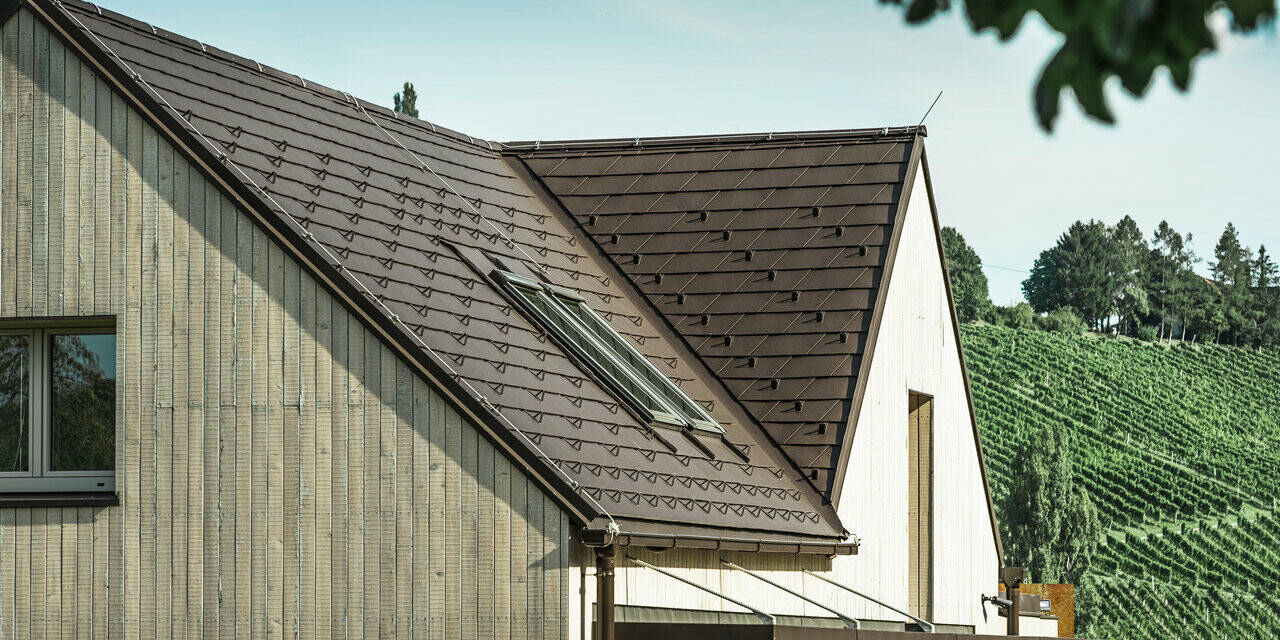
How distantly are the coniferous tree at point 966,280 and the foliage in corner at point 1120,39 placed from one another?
132 metres

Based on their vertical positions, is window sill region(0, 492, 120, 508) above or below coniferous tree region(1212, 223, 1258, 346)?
below

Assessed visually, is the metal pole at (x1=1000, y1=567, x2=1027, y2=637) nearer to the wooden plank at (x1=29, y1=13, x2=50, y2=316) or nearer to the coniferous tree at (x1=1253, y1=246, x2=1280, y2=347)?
the wooden plank at (x1=29, y1=13, x2=50, y2=316)

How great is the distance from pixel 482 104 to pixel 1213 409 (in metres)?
72.6

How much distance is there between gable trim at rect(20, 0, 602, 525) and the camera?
404 inches

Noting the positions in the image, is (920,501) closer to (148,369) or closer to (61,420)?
(148,369)

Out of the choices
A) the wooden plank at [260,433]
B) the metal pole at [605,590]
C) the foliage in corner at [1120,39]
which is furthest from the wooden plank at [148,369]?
the foliage in corner at [1120,39]

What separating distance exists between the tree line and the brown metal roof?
119955 millimetres

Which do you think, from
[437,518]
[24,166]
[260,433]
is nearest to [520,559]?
[437,518]

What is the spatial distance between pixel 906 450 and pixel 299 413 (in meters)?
7.65

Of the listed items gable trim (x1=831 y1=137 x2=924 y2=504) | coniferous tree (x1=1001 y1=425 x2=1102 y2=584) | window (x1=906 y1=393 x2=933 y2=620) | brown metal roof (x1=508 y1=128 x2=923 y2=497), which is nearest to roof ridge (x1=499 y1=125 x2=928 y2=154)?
brown metal roof (x1=508 y1=128 x2=923 y2=497)

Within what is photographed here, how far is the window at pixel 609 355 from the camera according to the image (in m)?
13.1

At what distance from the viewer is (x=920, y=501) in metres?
17.5

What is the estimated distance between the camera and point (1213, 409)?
10544 centimetres

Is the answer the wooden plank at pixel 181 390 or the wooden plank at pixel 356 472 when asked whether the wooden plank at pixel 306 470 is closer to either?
the wooden plank at pixel 356 472
